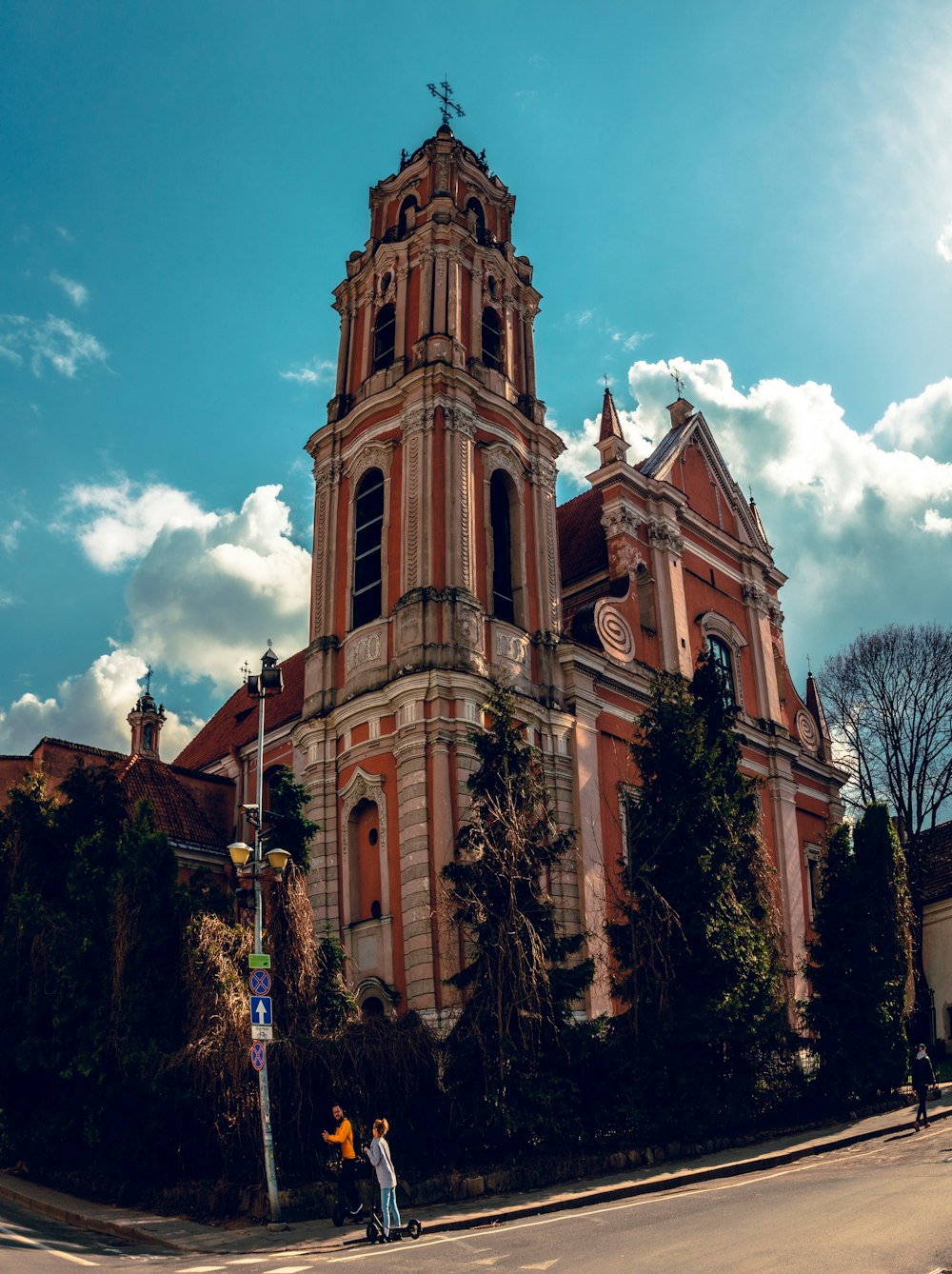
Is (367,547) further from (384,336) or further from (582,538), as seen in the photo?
(582,538)

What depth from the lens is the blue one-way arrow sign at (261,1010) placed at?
51.5 ft

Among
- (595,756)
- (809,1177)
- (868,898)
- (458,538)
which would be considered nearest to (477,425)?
(458,538)

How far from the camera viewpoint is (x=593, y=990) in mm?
24953

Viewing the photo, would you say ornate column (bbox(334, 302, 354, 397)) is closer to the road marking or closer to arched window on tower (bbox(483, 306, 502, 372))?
arched window on tower (bbox(483, 306, 502, 372))

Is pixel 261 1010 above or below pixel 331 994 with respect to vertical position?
below

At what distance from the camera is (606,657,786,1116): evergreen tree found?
20109mm

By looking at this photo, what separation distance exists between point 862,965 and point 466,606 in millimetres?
10797

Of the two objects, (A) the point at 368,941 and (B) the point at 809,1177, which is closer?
(B) the point at 809,1177

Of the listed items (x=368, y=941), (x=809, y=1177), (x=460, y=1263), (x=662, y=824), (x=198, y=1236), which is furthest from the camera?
(x=368, y=941)

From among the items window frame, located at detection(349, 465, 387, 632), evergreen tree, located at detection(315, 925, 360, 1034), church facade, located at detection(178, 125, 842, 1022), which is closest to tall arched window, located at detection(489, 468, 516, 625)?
church facade, located at detection(178, 125, 842, 1022)

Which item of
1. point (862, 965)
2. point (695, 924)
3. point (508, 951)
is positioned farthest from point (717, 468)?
point (508, 951)

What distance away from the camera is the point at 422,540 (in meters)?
27.0

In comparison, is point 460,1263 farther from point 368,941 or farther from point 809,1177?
point 368,941

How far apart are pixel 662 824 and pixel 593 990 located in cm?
480
